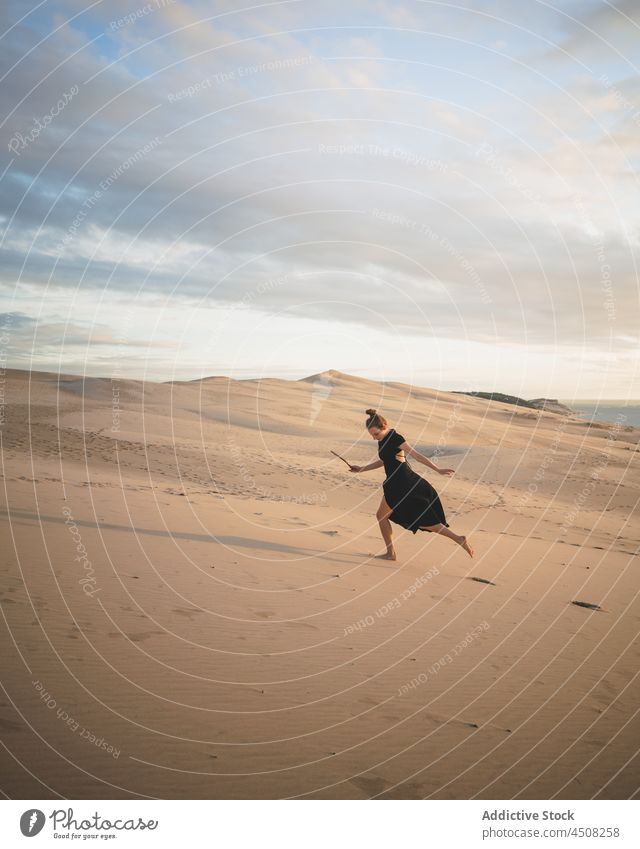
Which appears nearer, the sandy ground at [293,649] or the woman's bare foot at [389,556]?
the sandy ground at [293,649]

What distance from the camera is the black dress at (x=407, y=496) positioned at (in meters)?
9.45

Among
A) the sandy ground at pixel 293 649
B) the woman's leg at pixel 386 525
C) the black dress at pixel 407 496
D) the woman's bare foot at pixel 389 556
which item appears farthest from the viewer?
the woman's bare foot at pixel 389 556

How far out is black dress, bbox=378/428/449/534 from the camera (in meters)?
9.45

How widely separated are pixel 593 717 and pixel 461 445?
28464mm

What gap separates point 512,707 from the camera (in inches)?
219

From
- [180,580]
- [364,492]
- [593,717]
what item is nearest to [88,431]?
[364,492]

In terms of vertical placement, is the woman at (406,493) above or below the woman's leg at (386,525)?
above

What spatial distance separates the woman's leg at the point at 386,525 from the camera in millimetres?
10039

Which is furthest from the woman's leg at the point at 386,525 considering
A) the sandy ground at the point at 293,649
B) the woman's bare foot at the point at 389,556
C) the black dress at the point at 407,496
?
the sandy ground at the point at 293,649

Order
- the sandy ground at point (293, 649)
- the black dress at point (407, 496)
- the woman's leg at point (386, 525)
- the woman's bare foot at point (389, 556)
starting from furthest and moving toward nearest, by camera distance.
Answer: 1. the woman's bare foot at point (389, 556)
2. the woman's leg at point (386, 525)
3. the black dress at point (407, 496)
4. the sandy ground at point (293, 649)

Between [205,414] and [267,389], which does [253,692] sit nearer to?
[205,414]

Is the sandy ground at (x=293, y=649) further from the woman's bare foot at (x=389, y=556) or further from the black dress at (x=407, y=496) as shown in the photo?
the black dress at (x=407, y=496)

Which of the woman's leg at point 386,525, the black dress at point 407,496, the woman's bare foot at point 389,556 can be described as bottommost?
the woman's bare foot at point 389,556

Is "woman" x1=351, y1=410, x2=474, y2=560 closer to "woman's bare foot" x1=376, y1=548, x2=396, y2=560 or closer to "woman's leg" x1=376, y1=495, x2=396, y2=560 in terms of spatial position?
"woman's leg" x1=376, y1=495, x2=396, y2=560
